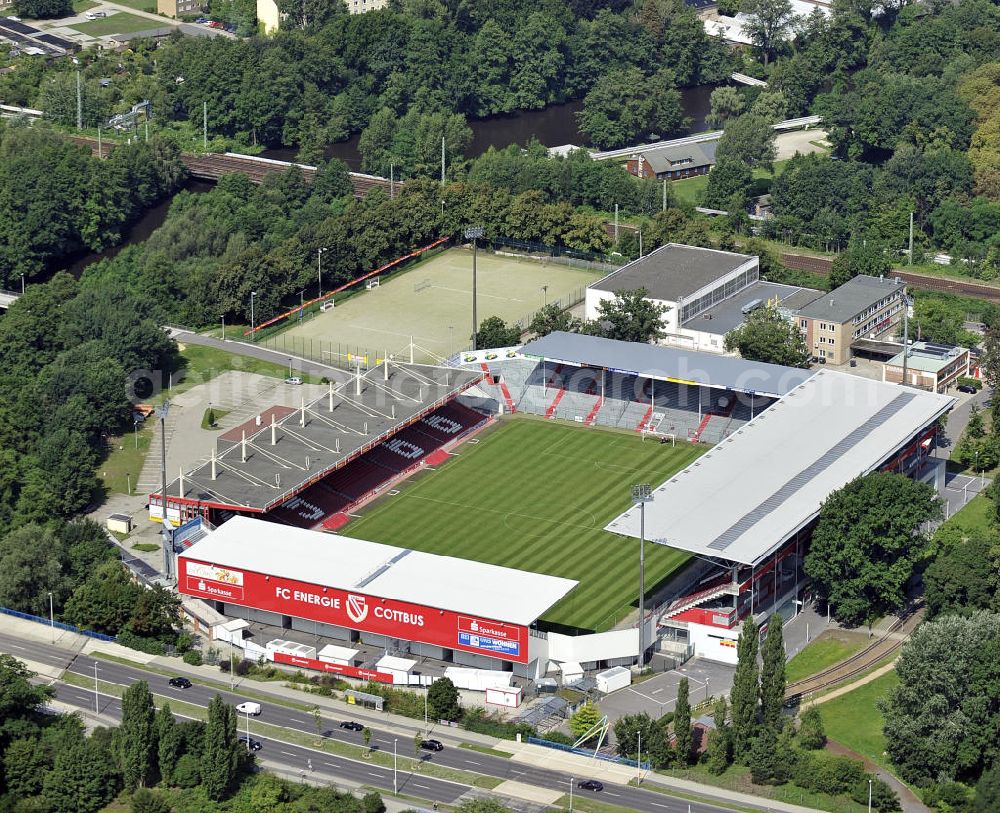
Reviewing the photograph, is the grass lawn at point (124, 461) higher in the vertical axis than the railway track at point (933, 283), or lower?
lower

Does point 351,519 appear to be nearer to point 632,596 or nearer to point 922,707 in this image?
point 632,596

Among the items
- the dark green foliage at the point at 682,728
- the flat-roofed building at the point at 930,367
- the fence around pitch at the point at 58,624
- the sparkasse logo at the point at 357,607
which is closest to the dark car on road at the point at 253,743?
the sparkasse logo at the point at 357,607

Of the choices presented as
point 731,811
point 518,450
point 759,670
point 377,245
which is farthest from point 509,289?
point 731,811

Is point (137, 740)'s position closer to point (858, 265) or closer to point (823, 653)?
point (823, 653)

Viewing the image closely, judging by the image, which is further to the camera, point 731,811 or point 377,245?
point 377,245

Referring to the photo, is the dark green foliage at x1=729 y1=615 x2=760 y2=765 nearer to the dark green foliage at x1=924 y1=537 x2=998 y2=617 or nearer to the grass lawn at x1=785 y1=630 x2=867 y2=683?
the grass lawn at x1=785 y1=630 x2=867 y2=683

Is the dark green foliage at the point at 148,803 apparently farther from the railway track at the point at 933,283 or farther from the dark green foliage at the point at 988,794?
the railway track at the point at 933,283
